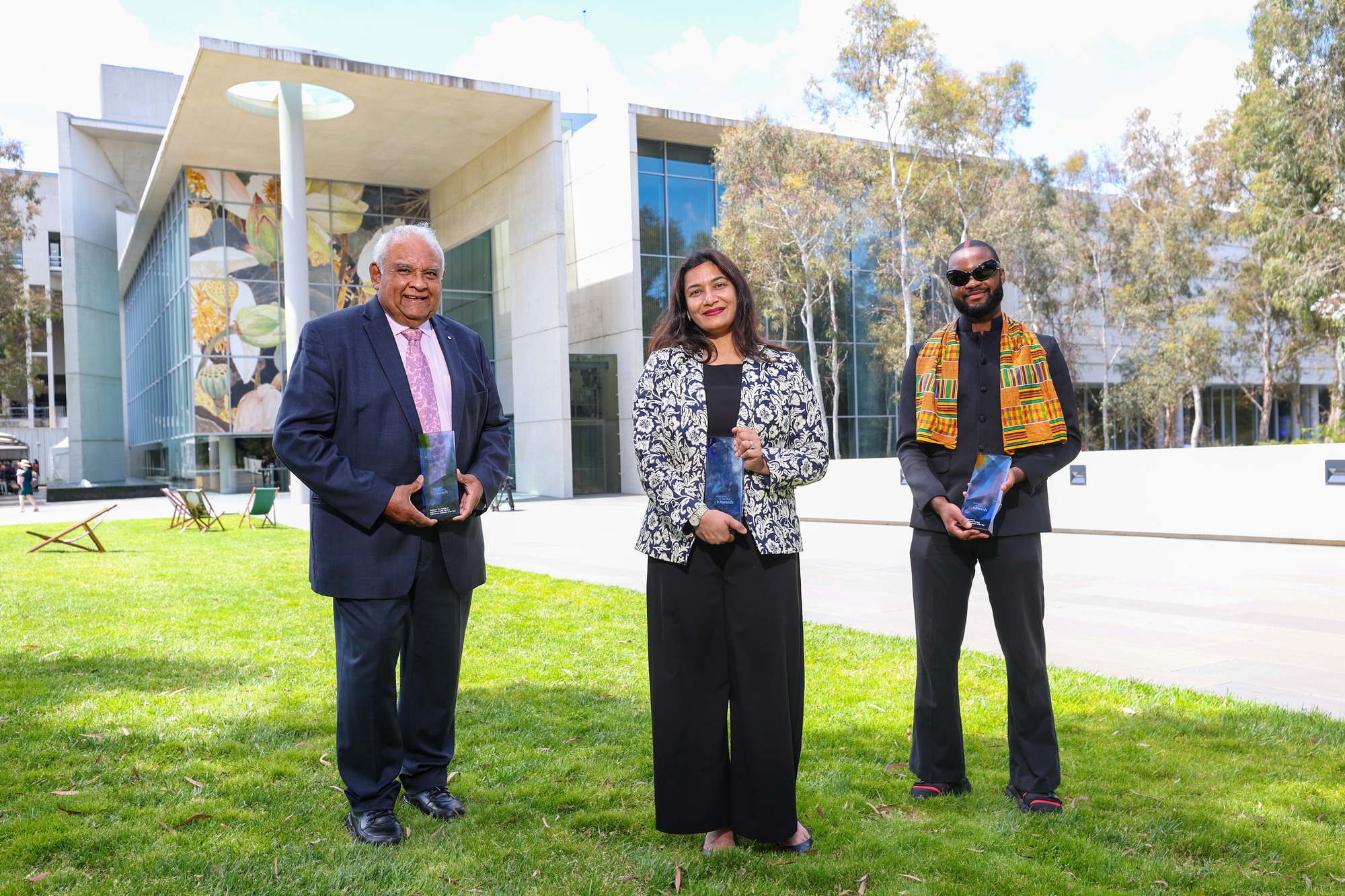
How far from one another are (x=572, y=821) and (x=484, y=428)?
1468 millimetres

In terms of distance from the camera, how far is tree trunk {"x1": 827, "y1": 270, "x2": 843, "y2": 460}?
30531 millimetres

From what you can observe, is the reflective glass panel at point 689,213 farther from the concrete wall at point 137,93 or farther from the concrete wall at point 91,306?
the concrete wall at point 137,93

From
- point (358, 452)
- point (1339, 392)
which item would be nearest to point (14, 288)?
point (358, 452)

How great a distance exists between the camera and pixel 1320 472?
1096 centimetres

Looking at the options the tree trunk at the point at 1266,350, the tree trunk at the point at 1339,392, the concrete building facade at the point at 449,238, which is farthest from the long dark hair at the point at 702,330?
the tree trunk at the point at 1266,350

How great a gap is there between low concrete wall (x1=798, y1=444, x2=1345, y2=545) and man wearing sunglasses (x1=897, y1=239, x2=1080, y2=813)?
667cm

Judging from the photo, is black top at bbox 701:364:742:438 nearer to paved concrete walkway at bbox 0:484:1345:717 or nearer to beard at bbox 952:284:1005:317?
beard at bbox 952:284:1005:317

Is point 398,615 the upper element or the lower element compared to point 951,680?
upper

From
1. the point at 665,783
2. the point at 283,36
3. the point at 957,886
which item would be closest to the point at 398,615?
the point at 665,783

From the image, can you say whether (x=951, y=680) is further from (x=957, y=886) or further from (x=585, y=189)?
(x=585, y=189)

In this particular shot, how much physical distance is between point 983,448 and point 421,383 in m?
2.01

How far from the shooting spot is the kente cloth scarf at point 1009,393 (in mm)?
3320

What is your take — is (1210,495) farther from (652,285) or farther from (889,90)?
(652,285)

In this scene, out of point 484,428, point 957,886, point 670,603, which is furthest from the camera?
point 484,428
